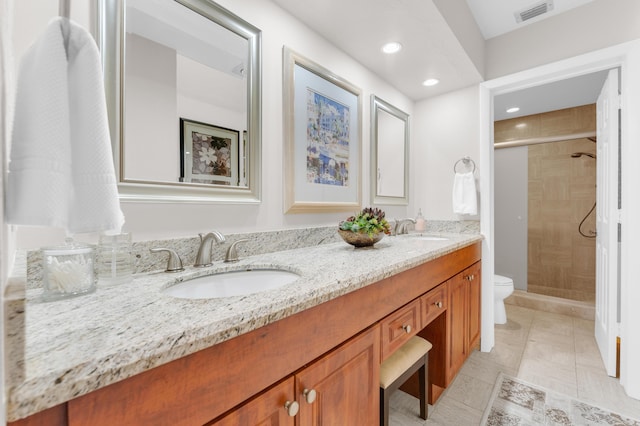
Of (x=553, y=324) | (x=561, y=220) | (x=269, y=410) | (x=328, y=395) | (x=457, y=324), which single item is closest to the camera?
(x=269, y=410)

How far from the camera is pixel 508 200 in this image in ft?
12.0

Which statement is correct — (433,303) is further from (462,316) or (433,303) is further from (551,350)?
(551,350)

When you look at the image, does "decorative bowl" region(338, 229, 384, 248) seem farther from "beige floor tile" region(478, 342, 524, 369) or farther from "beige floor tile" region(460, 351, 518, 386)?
"beige floor tile" region(478, 342, 524, 369)

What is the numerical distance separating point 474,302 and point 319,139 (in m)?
1.56

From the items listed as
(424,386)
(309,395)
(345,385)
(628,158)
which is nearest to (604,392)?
(424,386)

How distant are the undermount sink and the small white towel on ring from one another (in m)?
1.73

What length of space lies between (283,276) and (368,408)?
53cm

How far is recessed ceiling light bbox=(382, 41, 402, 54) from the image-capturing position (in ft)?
5.83

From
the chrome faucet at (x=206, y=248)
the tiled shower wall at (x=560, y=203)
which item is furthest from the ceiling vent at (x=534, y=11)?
the chrome faucet at (x=206, y=248)

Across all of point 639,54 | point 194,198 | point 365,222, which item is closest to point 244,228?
point 194,198

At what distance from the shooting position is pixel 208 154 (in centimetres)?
116

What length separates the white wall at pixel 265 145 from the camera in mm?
811

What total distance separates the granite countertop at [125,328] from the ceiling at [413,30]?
1.33 m

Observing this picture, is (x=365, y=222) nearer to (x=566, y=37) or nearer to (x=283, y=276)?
(x=283, y=276)
